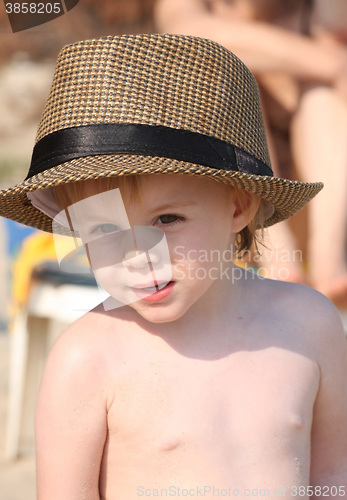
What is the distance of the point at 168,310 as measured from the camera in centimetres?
100

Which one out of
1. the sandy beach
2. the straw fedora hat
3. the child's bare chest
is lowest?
the sandy beach

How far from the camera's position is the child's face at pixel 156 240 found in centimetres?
97

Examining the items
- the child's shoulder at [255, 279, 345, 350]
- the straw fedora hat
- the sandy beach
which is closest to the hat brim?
the straw fedora hat

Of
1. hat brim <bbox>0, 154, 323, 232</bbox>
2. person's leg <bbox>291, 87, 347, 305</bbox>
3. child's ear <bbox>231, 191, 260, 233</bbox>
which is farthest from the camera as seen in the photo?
person's leg <bbox>291, 87, 347, 305</bbox>

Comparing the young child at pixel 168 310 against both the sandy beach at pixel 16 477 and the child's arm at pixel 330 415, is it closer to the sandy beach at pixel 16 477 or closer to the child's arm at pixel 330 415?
A: the child's arm at pixel 330 415

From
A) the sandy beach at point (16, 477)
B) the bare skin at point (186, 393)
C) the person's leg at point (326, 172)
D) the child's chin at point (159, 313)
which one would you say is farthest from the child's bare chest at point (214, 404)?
the person's leg at point (326, 172)

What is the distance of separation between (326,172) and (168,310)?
1907 mm

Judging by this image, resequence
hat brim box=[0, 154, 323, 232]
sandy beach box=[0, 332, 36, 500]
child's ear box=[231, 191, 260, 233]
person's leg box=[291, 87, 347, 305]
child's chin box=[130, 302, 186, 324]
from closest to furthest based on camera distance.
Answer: hat brim box=[0, 154, 323, 232], child's chin box=[130, 302, 186, 324], child's ear box=[231, 191, 260, 233], sandy beach box=[0, 332, 36, 500], person's leg box=[291, 87, 347, 305]

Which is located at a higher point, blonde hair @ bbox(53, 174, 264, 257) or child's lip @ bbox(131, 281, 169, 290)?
blonde hair @ bbox(53, 174, 264, 257)

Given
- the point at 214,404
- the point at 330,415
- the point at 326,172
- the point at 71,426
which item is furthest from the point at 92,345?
the point at 326,172

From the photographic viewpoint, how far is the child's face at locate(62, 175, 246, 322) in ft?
3.18

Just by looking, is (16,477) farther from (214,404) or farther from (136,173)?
(136,173)

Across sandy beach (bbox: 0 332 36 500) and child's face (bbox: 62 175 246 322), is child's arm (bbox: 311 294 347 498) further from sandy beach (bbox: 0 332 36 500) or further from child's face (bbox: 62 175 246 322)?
sandy beach (bbox: 0 332 36 500)

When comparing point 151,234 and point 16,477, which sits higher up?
point 151,234
